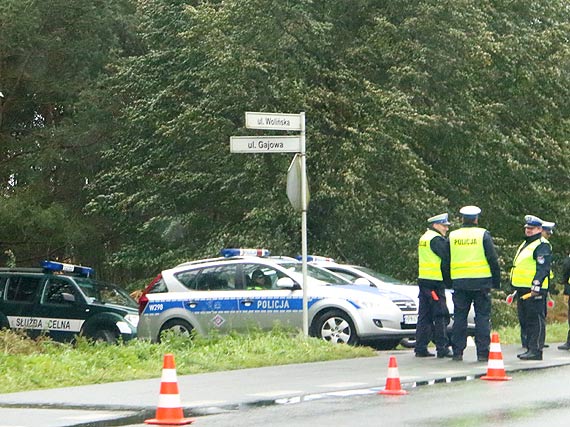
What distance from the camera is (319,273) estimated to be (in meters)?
20.5

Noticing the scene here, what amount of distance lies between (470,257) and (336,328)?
350 cm

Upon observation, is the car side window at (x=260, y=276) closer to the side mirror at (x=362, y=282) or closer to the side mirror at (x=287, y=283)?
the side mirror at (x=287, y=283)

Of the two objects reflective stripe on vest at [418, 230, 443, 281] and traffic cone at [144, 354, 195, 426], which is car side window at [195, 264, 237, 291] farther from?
traffic cone at [144, 354, 195, 426]

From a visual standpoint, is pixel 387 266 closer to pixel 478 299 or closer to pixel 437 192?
pixel 437 192

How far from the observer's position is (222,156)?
31891mm

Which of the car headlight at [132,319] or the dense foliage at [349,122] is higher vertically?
the dense foliage at [349,122]

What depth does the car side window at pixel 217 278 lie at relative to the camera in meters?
20.5

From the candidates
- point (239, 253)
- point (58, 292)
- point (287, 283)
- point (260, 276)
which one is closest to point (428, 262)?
point (287, 283)

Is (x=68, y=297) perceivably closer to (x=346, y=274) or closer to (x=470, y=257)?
(x=346, y=274)

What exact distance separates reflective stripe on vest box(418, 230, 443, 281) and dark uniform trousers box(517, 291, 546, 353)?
1161 mm

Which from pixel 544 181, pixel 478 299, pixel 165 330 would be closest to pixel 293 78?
pixel 544 181

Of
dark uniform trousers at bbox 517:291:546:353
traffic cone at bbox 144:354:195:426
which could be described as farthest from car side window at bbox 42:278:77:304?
traffic cone at bbox 144:354:195:426

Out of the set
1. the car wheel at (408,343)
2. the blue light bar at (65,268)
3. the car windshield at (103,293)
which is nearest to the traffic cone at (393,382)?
the car wheel at (408,343)

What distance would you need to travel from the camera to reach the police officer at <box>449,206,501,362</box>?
1641cm
